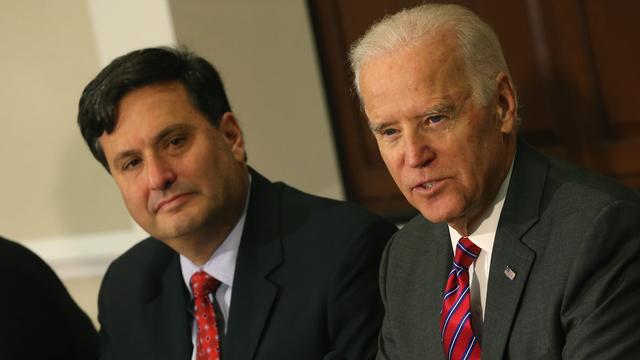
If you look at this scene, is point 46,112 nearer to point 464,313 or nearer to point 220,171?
point 220,171

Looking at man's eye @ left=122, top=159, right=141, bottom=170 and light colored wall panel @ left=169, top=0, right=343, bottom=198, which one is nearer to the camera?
man's eye @ left=122, top=159, right=141, bottom=170

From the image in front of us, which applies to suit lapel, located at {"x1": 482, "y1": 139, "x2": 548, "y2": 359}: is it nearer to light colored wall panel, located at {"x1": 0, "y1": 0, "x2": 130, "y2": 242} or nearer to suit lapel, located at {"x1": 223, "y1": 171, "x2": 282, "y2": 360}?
suit lapel, located at {"x1": 223, "y1": 171, "x2": 282, "y2": 360}

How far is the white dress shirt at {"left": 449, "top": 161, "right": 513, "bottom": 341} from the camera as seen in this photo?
7.00ft

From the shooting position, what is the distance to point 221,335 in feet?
8.83

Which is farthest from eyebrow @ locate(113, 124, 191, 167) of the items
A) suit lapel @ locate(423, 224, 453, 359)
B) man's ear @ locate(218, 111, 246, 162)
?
suit lapel @ locate(423, 224, 453, 359)

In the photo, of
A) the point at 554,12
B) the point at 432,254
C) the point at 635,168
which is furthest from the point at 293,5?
the point at 432,254

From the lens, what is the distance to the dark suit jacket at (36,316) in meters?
3.06

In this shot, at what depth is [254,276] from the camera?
2664 mm

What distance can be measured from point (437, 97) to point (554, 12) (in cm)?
→ 112

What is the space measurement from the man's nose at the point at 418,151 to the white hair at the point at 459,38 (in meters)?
0.13

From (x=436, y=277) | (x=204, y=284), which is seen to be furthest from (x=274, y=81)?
(x=436, y=277)

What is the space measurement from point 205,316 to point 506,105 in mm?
1029

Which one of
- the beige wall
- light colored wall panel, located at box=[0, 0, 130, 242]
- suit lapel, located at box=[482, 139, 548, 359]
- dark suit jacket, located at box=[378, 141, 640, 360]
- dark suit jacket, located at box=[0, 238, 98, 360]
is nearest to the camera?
dark suit jacket, located at box=[378, 141, 640, 360]

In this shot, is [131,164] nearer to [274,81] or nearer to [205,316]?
[205,316]
